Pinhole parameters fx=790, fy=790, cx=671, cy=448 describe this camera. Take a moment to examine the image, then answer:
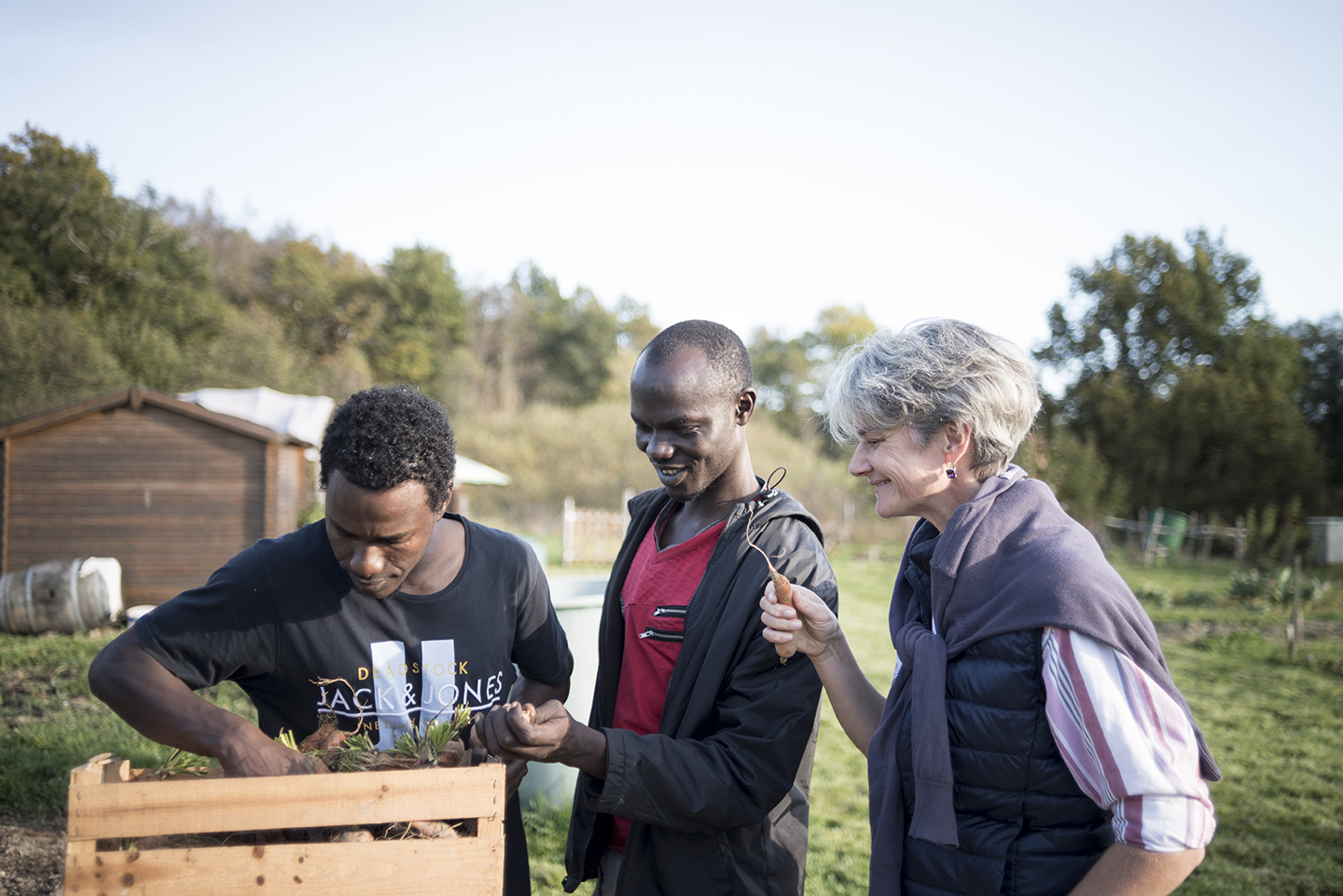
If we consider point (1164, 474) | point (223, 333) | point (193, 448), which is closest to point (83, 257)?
point (223, 333)

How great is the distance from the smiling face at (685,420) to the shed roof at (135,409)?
11105mm

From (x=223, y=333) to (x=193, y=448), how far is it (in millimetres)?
17194

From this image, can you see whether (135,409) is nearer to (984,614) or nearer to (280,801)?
(280,801)

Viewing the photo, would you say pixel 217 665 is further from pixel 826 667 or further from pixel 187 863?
pixel 826 667

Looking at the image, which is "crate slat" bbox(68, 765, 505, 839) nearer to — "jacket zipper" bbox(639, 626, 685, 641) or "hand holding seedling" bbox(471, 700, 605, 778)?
"hand holding seedling" bbox(471, 700, 605, 778)

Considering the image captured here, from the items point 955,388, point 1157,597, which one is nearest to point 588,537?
point 1157,597

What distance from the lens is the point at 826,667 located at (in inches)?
76.7

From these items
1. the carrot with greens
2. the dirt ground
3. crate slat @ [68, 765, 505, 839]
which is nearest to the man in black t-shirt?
crate slat @ [68, 765, 505, 839]

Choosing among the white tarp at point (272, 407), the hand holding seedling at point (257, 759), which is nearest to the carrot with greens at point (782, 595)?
the hand holding seedling at point (257, 759)

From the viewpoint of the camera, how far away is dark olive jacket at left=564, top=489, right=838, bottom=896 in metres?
1.77

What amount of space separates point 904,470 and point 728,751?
2.49 ft

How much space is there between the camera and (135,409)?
11.8 meters

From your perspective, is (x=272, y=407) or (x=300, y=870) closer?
(x=300, y=870)

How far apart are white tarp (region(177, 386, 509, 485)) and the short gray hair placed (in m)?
14.0
